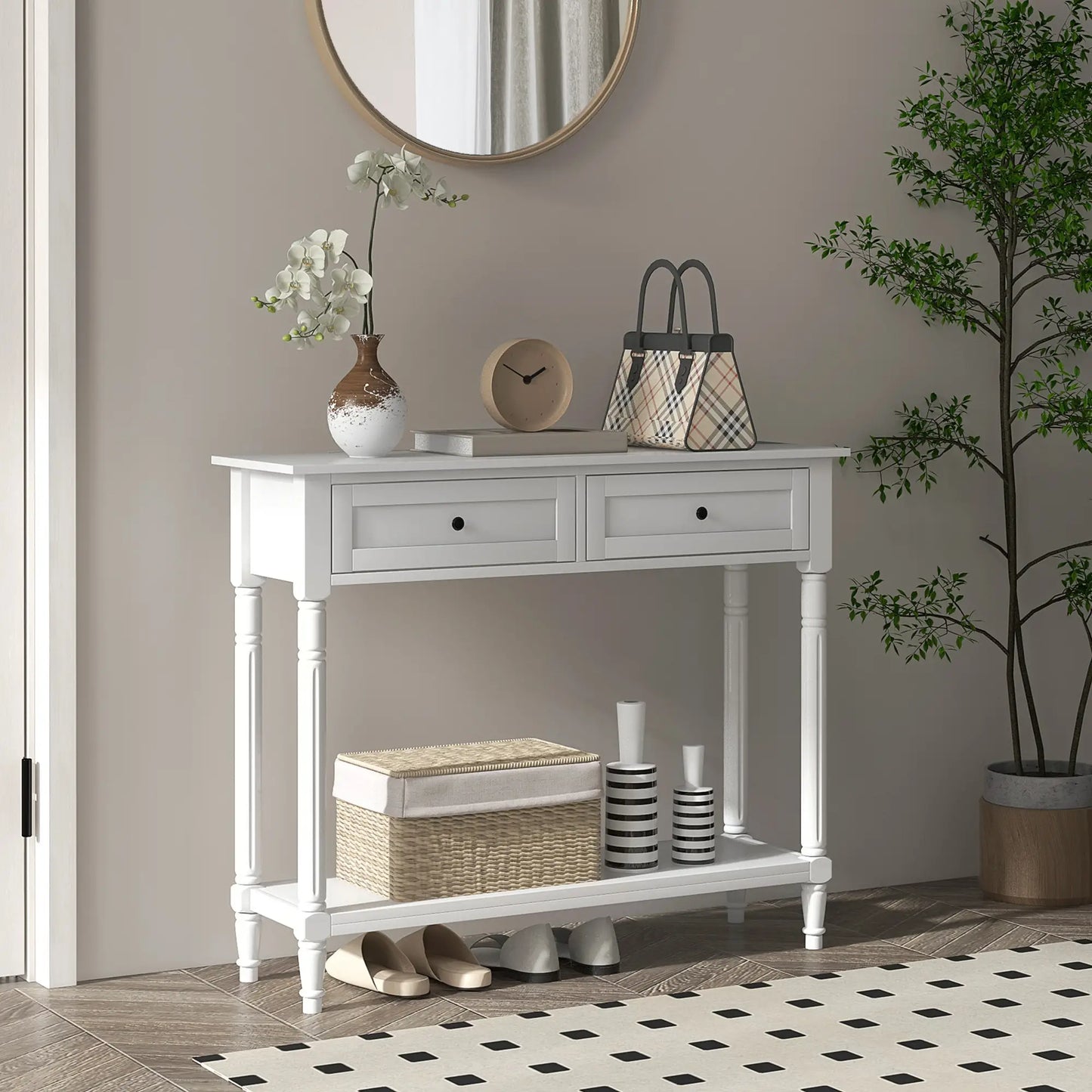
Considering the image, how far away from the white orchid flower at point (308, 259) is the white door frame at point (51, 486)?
373 mm

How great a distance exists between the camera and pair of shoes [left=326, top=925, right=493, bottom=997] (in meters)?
Answer: 3.03

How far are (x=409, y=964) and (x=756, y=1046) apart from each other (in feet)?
2.11

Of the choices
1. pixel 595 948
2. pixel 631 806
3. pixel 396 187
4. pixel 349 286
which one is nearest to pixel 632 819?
pixel 631 806

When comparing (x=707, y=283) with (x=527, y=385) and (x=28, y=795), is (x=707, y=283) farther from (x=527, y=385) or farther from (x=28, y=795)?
(x=28, y=795)

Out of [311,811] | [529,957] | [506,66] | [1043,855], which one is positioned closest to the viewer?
[311,811]

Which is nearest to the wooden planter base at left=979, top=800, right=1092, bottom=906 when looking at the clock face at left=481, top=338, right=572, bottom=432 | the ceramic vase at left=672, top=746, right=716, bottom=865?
the ceramic vase at left=672, top=746, right=716, bottom=865

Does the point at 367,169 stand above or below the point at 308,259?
above

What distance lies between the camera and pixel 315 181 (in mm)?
3236

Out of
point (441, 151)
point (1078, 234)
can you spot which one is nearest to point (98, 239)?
point (441, 151)

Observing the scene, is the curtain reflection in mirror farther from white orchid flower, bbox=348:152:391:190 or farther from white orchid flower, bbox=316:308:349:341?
white orchid flower, bbox=316:308:349:341

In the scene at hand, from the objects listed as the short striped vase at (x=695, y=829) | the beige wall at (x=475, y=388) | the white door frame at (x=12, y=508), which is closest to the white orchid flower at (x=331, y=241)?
the beige wall at (x=475, y=388)

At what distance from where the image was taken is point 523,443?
3.06 m

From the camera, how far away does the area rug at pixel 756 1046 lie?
8.57 feet

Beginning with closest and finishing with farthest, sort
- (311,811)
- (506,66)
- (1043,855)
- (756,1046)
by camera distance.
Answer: (756,1046)
(311,811)
(506,66)
(1043,855)
